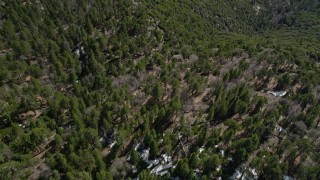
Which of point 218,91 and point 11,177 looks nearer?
point 11,177

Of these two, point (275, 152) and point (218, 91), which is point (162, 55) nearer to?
point (218, 91)

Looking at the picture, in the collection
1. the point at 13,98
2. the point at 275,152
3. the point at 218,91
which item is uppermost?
the point at 13,98

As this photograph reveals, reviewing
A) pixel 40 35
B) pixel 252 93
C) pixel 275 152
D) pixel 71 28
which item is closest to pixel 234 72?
pixel 252 93

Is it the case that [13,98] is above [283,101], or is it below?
above

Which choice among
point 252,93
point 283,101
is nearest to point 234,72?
point 252,93

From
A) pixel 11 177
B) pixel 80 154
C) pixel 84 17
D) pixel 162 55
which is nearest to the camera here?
pixel 11 177

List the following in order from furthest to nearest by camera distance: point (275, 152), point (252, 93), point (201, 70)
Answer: point (201, 70), point (252, 93), point (275, 152)

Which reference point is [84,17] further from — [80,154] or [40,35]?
[80,154]
